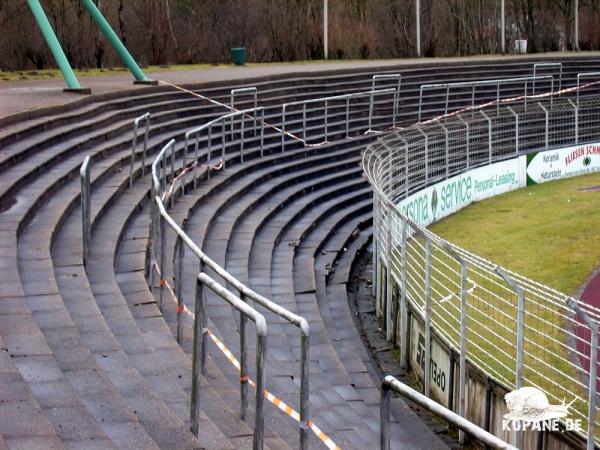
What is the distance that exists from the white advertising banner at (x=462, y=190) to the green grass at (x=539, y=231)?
8.8 inches

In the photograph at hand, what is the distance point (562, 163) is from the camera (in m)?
30.7

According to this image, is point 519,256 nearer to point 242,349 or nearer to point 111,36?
point 111,36

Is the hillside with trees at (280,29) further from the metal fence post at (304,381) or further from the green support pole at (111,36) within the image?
the metal fence post at (304,381)

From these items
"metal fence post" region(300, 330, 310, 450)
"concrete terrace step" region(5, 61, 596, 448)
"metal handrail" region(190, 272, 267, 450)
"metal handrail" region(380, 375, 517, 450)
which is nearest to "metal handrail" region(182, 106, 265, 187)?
"concrete terrace step" region(5, 61, 596, 448)

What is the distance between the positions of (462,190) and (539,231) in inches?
131

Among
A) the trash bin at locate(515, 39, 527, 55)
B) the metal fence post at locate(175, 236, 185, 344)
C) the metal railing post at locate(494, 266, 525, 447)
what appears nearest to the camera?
the metal railing post at locate(494, 266, 525, 447)

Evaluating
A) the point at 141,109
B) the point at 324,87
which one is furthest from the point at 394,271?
the point at 324,87

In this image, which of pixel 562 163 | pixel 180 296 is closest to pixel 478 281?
pixel 180 296

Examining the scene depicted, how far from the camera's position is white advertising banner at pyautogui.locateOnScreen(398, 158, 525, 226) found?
859 inches

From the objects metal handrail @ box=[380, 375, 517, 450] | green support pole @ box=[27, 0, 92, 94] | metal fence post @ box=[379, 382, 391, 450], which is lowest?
metal fence post @ box=[379, 382, 391, 450]

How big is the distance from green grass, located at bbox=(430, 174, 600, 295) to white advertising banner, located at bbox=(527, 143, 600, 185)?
0.50 meters

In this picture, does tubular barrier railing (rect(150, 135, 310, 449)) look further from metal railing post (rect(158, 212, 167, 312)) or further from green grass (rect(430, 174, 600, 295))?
green grass (rect(430, 174, 600, 295))

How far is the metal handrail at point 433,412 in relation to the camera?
453cm

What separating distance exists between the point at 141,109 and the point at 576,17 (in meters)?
30.9
